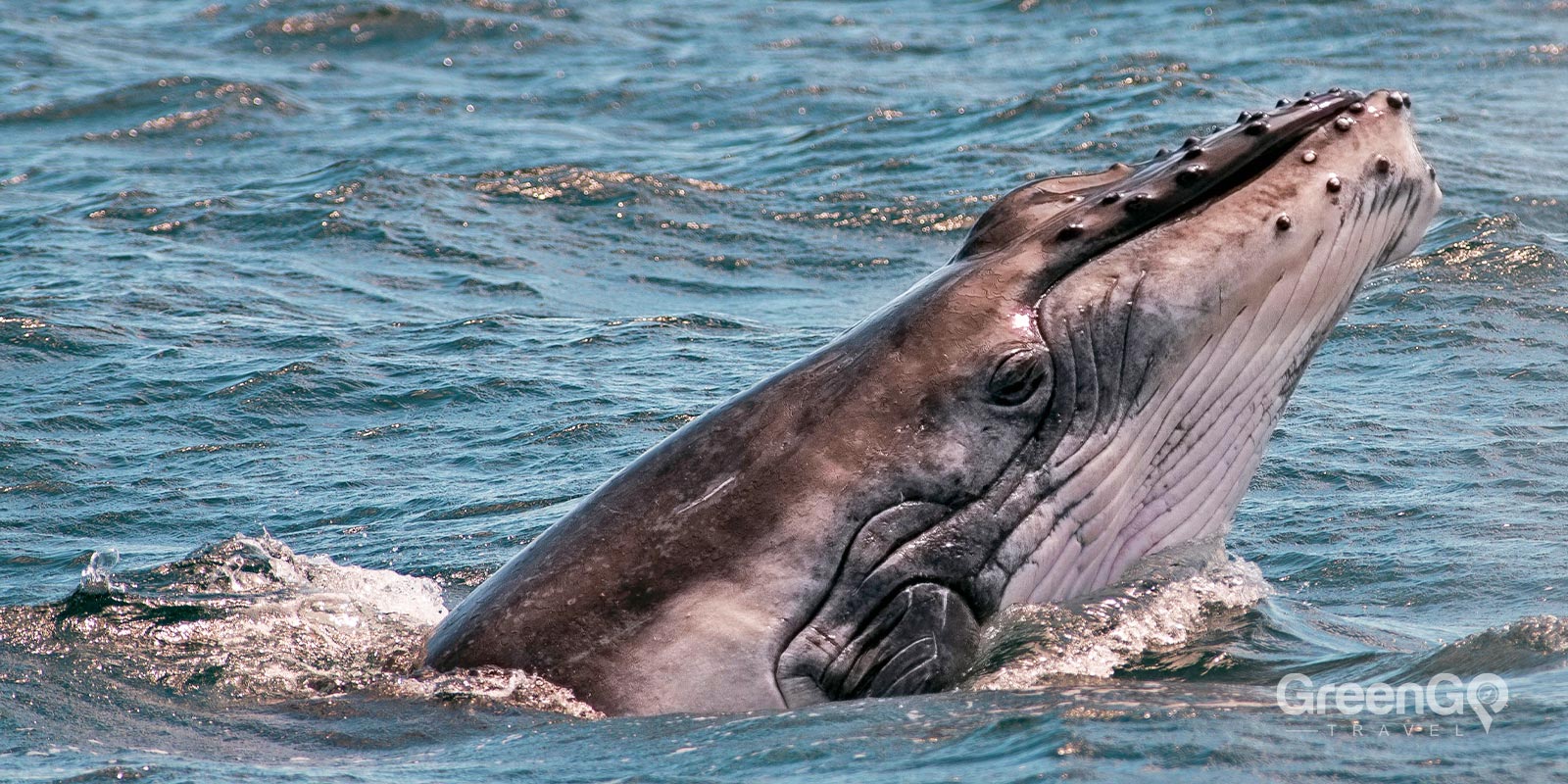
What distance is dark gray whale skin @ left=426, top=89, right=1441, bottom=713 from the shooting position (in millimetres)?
6398

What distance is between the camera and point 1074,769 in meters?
5.36

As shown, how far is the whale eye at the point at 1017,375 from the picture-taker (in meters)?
6.69

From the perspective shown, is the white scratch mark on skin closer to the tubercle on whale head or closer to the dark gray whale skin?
the dark gray whale skin

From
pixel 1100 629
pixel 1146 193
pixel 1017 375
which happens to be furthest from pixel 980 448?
pixel 1146 193

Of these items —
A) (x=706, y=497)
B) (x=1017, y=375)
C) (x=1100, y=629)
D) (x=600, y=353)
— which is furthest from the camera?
(x=600, y=353)

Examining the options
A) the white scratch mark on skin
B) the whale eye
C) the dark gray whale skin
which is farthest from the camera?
the whale eye

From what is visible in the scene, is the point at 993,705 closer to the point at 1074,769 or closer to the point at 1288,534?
the point at 1074,769

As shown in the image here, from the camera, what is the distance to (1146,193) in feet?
23.0

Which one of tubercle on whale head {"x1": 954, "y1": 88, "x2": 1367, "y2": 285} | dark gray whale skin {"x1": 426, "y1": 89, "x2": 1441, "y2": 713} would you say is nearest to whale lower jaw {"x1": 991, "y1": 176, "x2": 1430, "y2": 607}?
dark gray whale skin {"x1": 426, "y1": 89, "x2": 1441, "y2": 713}

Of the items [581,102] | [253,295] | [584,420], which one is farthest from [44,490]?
[581,102]

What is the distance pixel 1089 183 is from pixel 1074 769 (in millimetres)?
2877

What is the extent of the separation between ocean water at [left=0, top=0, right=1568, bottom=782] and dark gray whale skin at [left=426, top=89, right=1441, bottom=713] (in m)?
0.26

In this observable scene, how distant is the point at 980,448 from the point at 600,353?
7602mm

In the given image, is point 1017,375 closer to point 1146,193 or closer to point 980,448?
point 980,448
